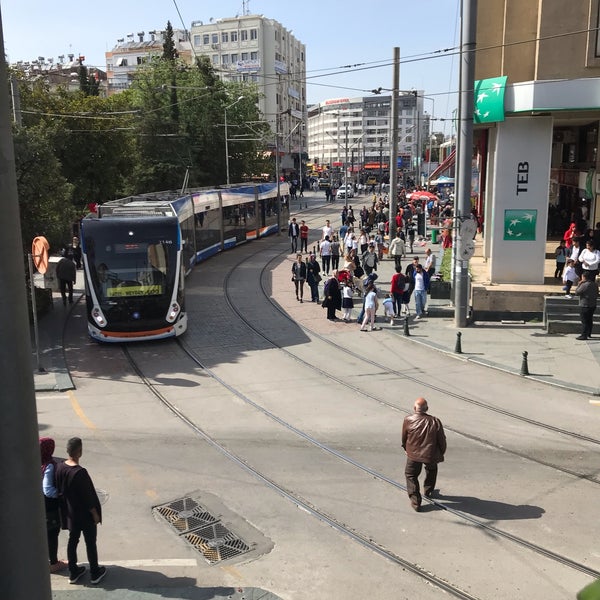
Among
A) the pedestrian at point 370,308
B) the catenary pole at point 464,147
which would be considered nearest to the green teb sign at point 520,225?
the catenary pole at point 464,147

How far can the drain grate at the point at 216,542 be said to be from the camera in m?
7.30

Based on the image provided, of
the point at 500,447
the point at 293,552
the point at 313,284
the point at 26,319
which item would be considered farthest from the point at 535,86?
the point at 26,319

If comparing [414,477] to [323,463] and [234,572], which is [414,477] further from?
[234,572]

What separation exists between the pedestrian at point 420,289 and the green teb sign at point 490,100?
4242 millimetres

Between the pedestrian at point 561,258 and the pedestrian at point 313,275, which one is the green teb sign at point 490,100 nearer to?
the pedestrian at point 561,258

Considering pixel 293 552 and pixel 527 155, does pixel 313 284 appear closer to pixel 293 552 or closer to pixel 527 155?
pixel 527 155

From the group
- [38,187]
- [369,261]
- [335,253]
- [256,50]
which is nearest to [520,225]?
[369,261]

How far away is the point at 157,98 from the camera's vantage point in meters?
46.8

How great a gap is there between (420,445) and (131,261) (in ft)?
32.8

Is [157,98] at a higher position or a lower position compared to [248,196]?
higher

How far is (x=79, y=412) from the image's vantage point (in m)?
12.0

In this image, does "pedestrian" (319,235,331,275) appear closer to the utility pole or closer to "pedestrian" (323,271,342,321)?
the utility pole

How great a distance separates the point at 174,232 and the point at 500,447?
9439mm

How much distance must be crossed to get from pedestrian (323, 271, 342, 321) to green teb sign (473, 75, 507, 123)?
18.8 ft
